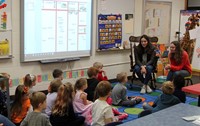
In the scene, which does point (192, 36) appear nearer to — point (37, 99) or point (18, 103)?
point (18, 103)

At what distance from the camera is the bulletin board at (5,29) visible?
4.49 meters

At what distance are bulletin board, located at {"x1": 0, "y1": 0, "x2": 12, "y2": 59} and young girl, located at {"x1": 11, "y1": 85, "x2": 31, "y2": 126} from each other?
1317mm

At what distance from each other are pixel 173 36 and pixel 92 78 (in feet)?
14.1

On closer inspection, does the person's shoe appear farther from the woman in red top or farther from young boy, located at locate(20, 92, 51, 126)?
young boy, located at locate(20, 92, 51, 126)

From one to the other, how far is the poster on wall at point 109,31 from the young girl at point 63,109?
111 inches

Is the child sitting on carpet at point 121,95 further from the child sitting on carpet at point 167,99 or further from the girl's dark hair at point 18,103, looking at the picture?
the girl's dark hair at point 18,103

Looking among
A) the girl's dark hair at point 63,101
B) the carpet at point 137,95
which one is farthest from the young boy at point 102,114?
the carpet at point 137,95

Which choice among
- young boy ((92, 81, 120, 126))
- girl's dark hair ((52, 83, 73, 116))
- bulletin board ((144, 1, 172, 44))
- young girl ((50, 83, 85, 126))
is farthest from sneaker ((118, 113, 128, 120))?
bulletin board ((144, 1, 172, 44))

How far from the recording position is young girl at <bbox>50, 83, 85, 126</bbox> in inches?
128

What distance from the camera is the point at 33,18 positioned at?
16.0 ft

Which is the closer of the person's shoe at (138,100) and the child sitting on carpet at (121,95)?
the child sitting on carpet at (121,95)

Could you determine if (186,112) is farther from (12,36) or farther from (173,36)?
(173,36)

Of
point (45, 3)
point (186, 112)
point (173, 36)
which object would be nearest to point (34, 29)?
point (45, 3)

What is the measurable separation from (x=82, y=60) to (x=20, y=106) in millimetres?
2537
